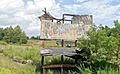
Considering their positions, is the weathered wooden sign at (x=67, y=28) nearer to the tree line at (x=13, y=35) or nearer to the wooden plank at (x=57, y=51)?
the wooden plank at (x=57, y=51)

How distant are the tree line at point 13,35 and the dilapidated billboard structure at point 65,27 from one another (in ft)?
55.0

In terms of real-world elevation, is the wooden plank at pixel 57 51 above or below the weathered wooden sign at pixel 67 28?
below

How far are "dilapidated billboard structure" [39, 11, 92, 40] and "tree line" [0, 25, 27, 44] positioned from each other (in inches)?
660

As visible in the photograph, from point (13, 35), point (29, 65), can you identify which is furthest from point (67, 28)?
point (13, 35)

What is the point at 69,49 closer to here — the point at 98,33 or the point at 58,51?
the point at 58,51

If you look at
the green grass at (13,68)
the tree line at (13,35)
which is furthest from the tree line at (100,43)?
the tree line at (13,35)

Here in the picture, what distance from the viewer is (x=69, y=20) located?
1695cm

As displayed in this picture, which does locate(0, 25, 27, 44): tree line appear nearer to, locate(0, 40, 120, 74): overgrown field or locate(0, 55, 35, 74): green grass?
locate(0, 40, 120, 74): overgrown field

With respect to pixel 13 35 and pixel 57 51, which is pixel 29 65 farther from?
pixel 13 35

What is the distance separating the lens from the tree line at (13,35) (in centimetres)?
3417

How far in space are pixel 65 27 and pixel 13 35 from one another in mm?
22025

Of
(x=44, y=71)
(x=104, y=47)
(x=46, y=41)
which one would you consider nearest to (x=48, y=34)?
(x=46, y=41)

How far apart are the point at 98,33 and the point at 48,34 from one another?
2.69m

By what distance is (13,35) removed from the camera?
38000 millimetres
